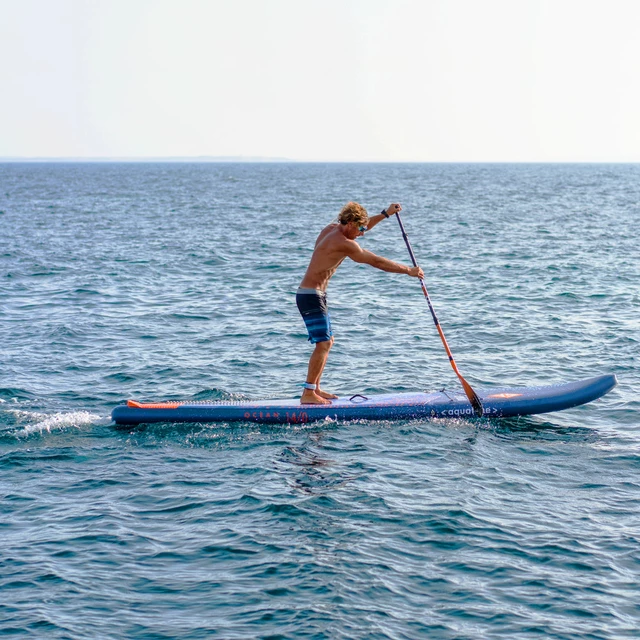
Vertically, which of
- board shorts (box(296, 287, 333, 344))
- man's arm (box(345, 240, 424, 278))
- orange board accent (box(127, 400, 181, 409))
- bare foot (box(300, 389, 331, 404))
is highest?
man's arm (box(345, 240, 424, 278))

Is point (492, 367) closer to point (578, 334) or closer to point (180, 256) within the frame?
point (578, 334)

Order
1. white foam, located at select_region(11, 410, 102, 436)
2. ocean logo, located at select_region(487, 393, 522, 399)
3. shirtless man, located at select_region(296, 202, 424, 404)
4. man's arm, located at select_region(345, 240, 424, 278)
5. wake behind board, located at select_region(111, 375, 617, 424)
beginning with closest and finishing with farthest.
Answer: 1. man's arm, located at select_region(345, 240, 424, 278)
2. shirtless man, located at select_region(296, 202, 424, 404)
3. white foam, located at select_region(11, 410, 102, 436)
4. wake behind board, located at select_region(111, 375, 617, 424)
5. ocean logo, located at select_region(487, 393, 522, 399)

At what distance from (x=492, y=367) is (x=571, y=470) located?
15.6 ft

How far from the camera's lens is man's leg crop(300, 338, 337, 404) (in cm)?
1152

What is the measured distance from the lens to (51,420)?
11.5 meters

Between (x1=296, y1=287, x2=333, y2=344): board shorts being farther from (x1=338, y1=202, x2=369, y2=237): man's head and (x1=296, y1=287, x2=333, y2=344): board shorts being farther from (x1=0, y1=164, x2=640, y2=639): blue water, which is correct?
(x1=0, y1=164, x2=640, y2=639): blue water

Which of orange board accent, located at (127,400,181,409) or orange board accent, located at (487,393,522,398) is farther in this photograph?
orange board accent, located at (487,393,522,398)

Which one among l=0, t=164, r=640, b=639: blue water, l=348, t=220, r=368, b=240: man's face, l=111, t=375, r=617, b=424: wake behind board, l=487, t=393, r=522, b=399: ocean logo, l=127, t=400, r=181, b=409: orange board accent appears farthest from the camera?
l=487, t=393, r=522, b=399: ocean logo

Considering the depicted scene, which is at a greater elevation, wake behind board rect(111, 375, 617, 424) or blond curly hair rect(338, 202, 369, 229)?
blond curly hair rect(338, 202, 369, 229)

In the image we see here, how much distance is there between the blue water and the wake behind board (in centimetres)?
17

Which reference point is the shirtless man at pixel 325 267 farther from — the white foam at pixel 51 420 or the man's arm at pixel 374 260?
the white foam at pixel 51 420

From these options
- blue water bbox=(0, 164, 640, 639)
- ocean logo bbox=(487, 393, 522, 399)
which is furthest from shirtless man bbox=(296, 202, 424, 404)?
ocean logo bbox=(487, 393, 522, 399)

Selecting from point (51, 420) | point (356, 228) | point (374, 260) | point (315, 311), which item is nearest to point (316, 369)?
point (315, 311)

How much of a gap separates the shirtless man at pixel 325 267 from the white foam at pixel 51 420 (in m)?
2.96
